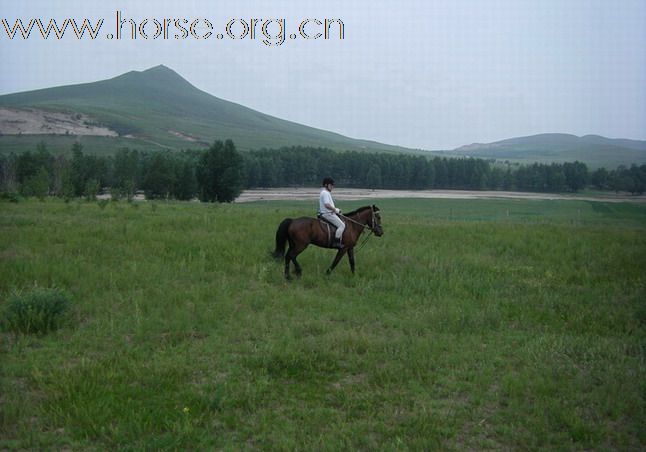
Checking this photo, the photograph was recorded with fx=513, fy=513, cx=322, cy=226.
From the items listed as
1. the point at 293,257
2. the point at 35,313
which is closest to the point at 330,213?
the point at 293,257

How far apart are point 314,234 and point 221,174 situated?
57804 millimetres

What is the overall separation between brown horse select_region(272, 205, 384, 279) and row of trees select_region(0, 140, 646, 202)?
92.7 ft

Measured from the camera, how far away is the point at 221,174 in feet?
227

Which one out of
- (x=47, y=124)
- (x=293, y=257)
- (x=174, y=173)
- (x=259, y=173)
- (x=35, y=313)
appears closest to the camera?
(x=35, y=313)

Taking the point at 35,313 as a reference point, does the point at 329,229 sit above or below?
above

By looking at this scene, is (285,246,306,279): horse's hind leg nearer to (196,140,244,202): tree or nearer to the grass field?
the grass field

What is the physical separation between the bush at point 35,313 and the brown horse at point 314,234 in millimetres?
5453

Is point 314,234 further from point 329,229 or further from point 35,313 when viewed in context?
point 35,313

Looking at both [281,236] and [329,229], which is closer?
[281,236]

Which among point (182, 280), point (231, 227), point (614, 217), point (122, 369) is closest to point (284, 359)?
point (122, 369)

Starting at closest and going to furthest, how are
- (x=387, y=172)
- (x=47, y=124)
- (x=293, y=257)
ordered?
(x=293, y=257) < (x=387, y=172) < (x=47, y=124)

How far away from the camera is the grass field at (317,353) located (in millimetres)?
5609

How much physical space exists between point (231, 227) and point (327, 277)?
7654mm

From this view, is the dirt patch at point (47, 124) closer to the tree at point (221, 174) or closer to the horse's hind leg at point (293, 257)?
the tree at point (221, 174)
